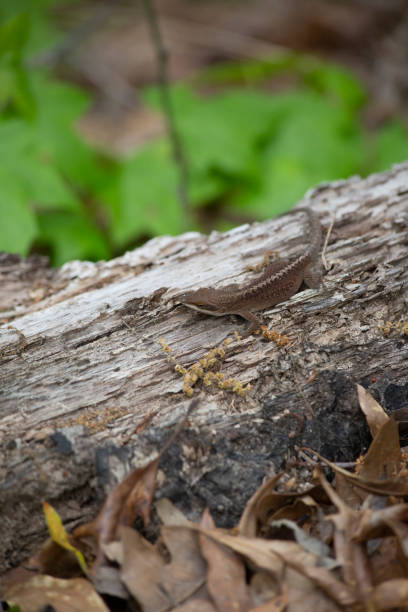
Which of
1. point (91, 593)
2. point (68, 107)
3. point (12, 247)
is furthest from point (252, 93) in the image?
point (91, 593)

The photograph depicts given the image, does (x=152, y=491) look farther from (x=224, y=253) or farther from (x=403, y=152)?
(x=403, y=152)

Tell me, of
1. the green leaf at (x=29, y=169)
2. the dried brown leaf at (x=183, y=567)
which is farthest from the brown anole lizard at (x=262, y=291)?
the green leaf at (x=29, y=169)

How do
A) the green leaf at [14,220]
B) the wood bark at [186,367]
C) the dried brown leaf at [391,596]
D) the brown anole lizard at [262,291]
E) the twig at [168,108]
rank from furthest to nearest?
the twig at [168,108] → the green leaf at [14,220] → the brown anole lizard at [262,291] → the wood bark at [186,367] → the dried brown leaf at [391,596]

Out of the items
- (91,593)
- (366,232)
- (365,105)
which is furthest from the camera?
(365,105)

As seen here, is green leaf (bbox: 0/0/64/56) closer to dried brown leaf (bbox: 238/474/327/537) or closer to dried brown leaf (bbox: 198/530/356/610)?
dried brown leaf (bbox: 238/474/327/537)

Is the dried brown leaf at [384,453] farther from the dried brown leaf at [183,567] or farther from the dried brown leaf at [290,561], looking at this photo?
the dried brown leaf at [183,567]

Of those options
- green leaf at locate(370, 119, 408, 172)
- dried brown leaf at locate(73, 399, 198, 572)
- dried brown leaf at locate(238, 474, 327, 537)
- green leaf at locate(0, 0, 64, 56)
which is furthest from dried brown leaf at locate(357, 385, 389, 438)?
green leaf at locate(0, 0, 64, 56)

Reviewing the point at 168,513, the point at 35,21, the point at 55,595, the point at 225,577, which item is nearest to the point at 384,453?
the point at 225,577
